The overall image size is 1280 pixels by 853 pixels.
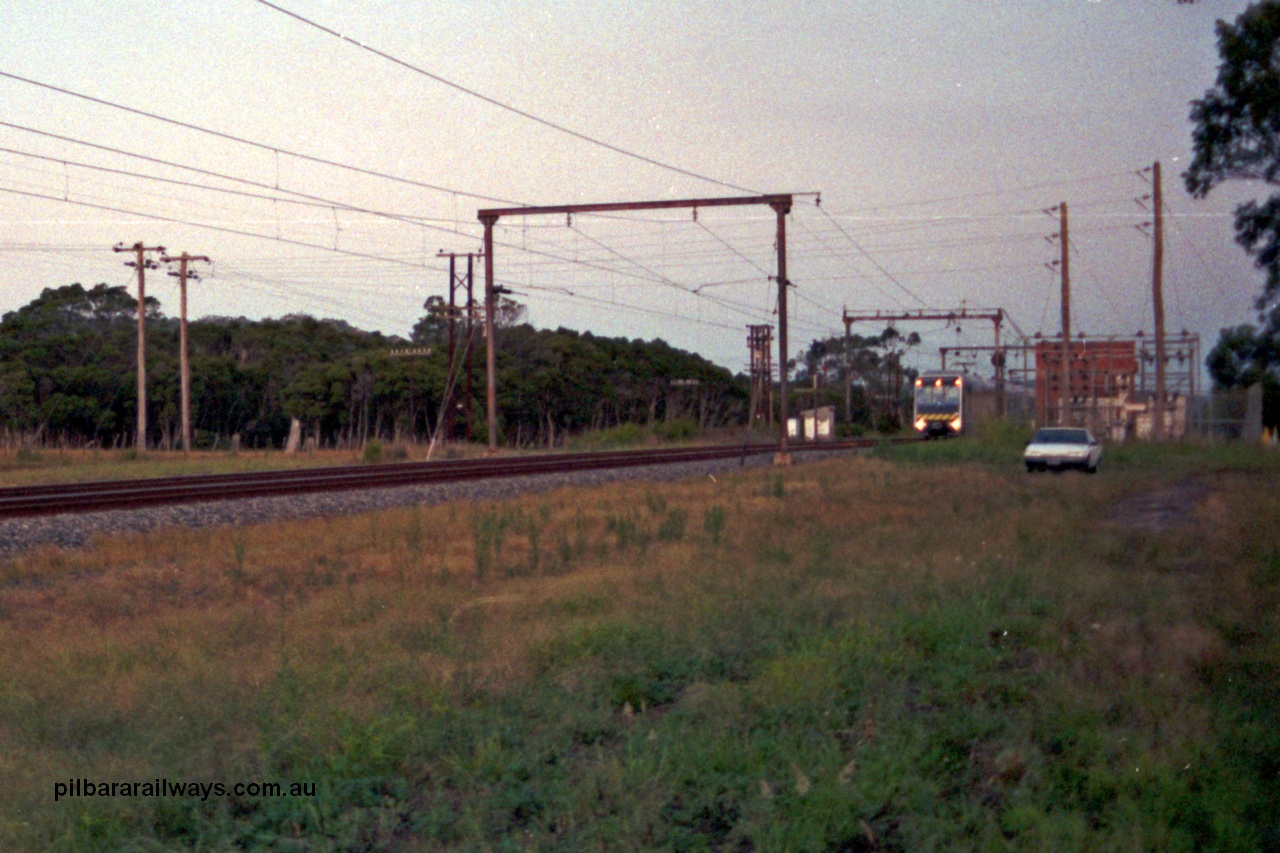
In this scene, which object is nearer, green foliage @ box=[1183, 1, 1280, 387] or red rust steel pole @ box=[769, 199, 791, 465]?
green foliage @ box=[1183, 1, 1280, 387]

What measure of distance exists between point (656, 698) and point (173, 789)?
9.28ft

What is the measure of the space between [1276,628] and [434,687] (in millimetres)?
6112

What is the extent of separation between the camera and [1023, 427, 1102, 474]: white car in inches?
1261

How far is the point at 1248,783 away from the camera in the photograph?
557cm

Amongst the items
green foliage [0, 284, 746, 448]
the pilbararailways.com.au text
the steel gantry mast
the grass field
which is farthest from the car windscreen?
the pilbararailways.com.au text

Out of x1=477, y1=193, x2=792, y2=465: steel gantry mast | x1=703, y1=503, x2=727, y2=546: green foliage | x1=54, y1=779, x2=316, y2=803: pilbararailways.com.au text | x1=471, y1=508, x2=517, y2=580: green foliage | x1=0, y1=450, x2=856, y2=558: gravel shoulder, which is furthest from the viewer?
x1=477, y1=193, x2=792, y2=465: steel gantry mast

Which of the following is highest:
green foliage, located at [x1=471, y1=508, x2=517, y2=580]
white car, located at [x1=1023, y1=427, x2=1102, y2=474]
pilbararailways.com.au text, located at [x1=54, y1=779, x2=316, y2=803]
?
white car, located at [x1=1023, y1=427, x2=1102, y2=474]

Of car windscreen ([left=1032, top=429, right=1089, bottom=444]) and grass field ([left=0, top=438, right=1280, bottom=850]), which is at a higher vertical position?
car windscreen ([left=1032, top=429, right=1089, bottom=444])

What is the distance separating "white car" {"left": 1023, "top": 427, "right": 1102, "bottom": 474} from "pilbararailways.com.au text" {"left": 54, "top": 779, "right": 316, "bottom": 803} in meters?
29.7

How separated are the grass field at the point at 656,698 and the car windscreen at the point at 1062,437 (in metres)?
20.1

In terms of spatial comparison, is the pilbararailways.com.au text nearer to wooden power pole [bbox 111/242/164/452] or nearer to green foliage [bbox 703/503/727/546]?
green foliage [bbox 703/503/727/546]

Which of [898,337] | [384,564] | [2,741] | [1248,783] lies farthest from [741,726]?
[898,337]

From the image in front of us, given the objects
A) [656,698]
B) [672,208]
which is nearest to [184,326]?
[672,208]

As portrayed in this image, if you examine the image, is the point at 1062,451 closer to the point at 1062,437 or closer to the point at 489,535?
the point at 1062,437
